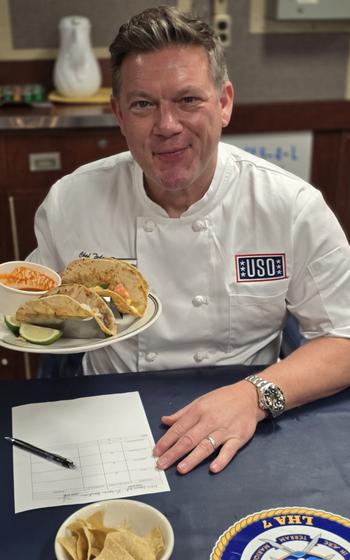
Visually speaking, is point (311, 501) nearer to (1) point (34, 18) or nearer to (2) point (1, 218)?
(2) point (1, 218)

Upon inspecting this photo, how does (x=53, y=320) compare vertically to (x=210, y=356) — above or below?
above

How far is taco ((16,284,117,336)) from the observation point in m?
0.99

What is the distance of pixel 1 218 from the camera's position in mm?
2646

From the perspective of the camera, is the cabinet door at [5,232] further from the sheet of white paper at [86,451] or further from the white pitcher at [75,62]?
the sheet of white paper at [86,451]

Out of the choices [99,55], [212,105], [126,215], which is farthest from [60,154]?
[212,105]

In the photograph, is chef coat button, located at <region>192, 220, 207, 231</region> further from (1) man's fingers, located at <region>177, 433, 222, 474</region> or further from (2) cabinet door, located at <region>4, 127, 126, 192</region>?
(2) cabinet door, located at <region>4, 127, 126, 192</region>

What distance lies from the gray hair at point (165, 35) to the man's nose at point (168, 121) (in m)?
0.12

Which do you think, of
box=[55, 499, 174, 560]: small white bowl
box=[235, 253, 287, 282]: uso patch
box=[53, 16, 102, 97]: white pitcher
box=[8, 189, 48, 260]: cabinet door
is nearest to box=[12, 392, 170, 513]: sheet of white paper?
box=[55, 499, 174, 560]: small white bowl

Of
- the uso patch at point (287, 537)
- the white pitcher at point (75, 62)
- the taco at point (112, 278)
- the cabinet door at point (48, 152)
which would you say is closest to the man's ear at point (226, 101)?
the taco at point (112, 278)

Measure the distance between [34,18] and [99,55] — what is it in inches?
12.4

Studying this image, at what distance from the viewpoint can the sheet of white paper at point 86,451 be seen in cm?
103

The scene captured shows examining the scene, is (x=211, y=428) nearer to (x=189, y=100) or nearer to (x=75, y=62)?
(x=189, y=100)

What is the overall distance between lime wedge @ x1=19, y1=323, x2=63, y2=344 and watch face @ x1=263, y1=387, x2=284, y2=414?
0.43 metres

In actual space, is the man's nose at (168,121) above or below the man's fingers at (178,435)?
above
